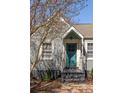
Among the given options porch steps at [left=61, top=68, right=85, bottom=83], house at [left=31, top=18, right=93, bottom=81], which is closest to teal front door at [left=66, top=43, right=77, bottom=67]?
house at [left=31, top=18, right=93, bottom=81]

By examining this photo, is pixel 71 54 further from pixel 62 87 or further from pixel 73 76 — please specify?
pixel 62 87

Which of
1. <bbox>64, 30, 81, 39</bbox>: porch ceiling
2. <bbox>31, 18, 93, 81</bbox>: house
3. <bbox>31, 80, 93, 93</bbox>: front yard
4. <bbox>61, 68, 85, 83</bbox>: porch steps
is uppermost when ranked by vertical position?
<bbox>64, 30, 81, 39</bbox>: porch ceiling

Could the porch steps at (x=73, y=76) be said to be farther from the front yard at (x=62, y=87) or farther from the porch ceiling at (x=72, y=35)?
the porch ceiling at (x=72, y=35)

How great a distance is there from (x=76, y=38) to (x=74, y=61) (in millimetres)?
879

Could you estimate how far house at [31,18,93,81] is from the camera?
8.95 m

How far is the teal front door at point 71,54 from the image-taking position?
32.3 ft

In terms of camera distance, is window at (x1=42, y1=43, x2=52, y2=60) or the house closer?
the house

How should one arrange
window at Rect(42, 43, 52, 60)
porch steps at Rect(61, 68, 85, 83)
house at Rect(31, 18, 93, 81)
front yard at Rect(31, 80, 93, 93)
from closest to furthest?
front yard at Rect(31, 80, 93, 93), porch steps at Rect(61, 68, 85, 83), house at Rect(31, 18, 93, 81), window at Rect(42, 43, 52, 60)

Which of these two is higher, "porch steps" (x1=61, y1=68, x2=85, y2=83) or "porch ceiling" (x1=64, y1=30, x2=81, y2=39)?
"porch ceiling" (x1=64, y1=30, x2=81, y2=39)

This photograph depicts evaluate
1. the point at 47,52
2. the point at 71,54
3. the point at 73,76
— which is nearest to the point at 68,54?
the point at 71,54

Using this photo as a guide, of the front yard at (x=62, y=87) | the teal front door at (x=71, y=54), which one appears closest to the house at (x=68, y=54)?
the teal front door at (x=71, y=54)

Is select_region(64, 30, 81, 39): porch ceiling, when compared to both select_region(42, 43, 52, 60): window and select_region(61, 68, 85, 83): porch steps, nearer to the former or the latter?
select_region(42, 43, 52, 60): window
